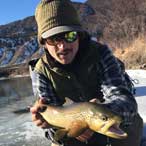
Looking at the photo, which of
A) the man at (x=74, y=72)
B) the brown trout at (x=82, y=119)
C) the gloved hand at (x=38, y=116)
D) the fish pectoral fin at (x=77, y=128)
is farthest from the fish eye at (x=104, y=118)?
the gloved hand at (x=38, y=116)

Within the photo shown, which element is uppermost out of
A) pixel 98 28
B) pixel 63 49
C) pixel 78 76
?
pixel 98 28

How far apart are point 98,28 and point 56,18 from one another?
129 ft

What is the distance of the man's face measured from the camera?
282 cm

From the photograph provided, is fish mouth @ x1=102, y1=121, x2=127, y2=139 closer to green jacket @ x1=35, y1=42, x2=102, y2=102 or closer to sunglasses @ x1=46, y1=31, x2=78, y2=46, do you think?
sunglasses @ x1=46, y1=31, x2=78, y2=46

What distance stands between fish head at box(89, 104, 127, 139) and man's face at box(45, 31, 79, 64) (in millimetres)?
688

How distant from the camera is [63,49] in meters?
2.82

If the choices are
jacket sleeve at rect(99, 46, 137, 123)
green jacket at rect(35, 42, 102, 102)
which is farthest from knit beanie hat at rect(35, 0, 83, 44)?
jacket sleeve at rect(99, 46, 137, 123)

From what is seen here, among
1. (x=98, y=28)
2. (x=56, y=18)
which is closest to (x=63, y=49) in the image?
(x=56, y=18)

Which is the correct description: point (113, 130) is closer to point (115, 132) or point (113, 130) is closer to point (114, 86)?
point (115, 132)

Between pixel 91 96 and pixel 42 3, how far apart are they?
2.76 feet

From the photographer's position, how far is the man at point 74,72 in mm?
2834

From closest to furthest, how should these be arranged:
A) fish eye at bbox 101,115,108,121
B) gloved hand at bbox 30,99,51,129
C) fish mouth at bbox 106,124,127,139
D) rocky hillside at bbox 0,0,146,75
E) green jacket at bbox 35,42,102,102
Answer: fish mouth at bbox 106,124,127,139 → fish eye at bbox 101,115,108,121 → gloved hand at bbox 30,99,51,129 → green jacket at bbox 35,42,102,102 → rocky hillside at bbox 0,0,146,75

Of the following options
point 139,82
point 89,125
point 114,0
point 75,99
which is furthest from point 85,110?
point 114,0

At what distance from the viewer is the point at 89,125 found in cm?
232
